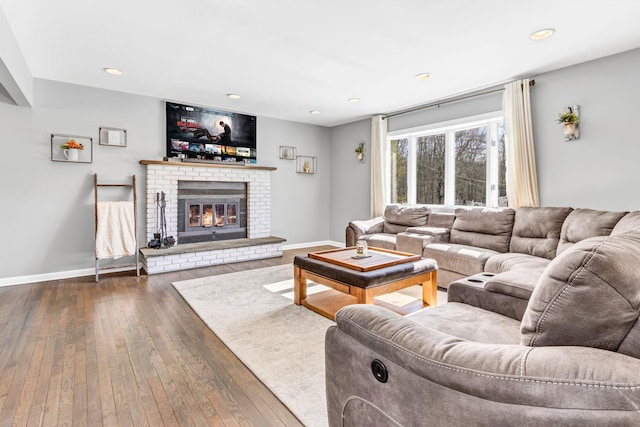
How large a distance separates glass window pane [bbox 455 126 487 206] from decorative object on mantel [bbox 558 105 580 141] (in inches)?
39.5

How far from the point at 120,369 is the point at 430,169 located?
185 inches

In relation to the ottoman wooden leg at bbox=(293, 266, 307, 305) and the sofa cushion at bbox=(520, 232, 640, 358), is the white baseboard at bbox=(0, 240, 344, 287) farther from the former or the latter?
the sofa cushion at bbox=(520, 232, 640, 358)

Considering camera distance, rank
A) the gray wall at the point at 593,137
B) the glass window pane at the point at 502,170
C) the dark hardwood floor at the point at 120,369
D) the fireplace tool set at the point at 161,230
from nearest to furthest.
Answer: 1. the dark hardwood floor at the point at 120,369
2. the gray wall at the point at 593,137
3. the glass window pane at the point at 502,170
4. the fireplace tool set at the point at 161,230

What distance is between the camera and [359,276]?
266 centimetres

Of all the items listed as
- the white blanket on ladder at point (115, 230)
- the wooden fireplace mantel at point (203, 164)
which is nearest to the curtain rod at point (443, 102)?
the wooden fireplace mantel at point (203, 164)

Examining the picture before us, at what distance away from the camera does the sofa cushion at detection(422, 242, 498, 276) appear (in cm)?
339

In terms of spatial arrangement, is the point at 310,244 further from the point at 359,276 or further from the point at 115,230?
the point at 359,276

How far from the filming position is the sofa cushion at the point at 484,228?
377 centimetres

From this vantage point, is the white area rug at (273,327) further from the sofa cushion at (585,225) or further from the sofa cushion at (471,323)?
the sofa cushion at (585,225)

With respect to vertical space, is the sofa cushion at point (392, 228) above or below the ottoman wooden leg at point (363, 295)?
above

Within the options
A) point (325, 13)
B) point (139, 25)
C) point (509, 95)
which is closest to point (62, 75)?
point (139, 25)

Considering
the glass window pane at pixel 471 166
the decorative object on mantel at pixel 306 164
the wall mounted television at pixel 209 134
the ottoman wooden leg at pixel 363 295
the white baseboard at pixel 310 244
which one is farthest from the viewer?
the decorative object on mantel at pixel 306 164

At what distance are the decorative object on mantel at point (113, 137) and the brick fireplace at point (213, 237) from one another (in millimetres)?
363

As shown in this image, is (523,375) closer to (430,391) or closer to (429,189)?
(430,391)
